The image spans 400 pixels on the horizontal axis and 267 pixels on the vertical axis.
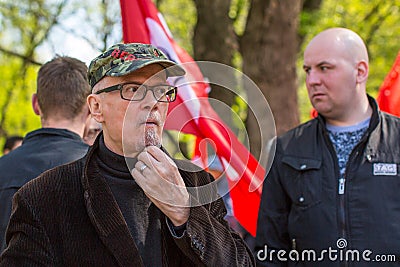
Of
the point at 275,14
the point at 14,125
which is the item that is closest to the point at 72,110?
the point at 275,14

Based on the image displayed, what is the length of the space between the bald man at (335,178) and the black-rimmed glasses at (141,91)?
175 centimetres

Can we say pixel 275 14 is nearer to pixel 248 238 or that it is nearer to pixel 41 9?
pixel 248 238

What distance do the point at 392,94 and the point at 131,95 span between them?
3513 millimetres

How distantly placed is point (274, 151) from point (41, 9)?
32.5 ft

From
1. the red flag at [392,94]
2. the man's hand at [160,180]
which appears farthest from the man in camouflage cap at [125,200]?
the red flag at [392,94]

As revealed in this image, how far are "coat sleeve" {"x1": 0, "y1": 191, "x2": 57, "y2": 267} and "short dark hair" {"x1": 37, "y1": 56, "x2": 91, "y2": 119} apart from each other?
59.4 inches

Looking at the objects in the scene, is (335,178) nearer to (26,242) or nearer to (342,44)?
(342,44)

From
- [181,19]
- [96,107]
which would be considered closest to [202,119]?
[96,107]

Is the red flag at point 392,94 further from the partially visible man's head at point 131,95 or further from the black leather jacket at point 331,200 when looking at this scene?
the partially visible man's head at point 131,95

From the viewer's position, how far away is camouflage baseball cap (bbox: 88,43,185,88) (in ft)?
8.74

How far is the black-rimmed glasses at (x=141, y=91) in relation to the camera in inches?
105

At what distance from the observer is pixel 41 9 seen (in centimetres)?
1336

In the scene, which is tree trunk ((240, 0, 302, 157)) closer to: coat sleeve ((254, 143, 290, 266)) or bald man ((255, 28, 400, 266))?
bald man ((255, 28, 400, 266))

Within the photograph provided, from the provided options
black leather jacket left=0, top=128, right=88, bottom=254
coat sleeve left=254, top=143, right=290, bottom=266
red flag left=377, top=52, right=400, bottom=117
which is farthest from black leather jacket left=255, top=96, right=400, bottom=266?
red flag left=377, top=52, right=400, bottom=117
